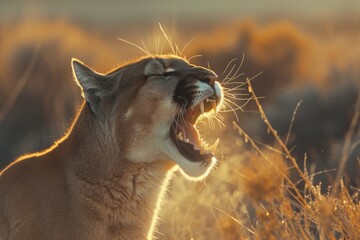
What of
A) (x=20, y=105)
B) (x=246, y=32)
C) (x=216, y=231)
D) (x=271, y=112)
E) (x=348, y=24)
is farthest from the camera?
(x=348, y=24)

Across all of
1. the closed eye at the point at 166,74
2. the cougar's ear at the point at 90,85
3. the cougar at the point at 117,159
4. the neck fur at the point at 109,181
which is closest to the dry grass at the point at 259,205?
the cougar at the point at 117,159

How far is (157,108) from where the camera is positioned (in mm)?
6816

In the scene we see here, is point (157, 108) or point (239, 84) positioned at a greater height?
point (157, 108)

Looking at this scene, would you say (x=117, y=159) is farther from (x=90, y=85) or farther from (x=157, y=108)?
(x=90, y=85)

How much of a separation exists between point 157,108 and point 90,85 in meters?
0.46

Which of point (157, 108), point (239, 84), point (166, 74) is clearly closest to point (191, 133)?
point (157, 108)

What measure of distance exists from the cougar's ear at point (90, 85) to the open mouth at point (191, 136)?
513 mm

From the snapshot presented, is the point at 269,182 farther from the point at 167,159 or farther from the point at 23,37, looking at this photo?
the point at 23,37

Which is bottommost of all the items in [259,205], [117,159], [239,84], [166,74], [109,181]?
[239,84]

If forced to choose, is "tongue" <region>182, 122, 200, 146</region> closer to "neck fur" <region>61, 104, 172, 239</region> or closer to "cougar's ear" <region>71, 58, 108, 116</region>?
"neck fur" <region>61, 104, 172, 239</region>

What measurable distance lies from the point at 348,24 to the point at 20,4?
1760 cm

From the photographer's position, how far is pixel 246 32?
22.2 m

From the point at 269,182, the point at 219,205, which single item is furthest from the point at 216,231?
the point at 269,182

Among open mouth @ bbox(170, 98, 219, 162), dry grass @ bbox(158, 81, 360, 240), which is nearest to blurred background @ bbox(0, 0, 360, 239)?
dry grass @ bbox(158, 81, 360, 240)
